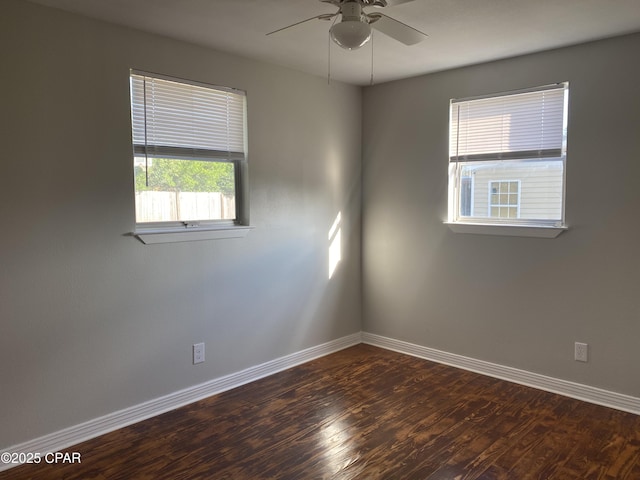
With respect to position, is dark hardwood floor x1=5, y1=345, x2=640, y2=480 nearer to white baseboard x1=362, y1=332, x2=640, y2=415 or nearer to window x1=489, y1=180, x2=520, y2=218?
white baseboard x1=362, y1=332, x2=640, y2=415

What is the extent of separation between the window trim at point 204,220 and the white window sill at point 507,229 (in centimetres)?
166

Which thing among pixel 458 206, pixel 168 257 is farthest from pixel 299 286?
pixel 458 206

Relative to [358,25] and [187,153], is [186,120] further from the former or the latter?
[358,25]

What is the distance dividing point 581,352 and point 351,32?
2645 mm

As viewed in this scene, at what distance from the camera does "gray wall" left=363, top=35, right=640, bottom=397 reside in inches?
118

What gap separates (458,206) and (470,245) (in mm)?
351

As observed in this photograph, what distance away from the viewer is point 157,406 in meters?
3.01

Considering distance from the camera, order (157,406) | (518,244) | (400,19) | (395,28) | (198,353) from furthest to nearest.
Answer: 1. (518,244)
2. (198,353)
3. (157,406)
4. (400,19)
5. (395,28)

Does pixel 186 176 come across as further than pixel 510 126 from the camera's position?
No

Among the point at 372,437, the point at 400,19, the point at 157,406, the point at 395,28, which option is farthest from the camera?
the point at 157,406

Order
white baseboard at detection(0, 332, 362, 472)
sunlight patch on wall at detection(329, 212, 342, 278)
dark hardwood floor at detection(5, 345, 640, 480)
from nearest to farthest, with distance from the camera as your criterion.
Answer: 1. dark hardwood floor at detection(5, 345, 640, 480)
2. white baseboard at detection(0, 332, 362, 472)
3. sunlight patch on wall at detection(329, 212, 342, 278)

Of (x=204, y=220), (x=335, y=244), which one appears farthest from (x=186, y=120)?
(x=335, y=244)

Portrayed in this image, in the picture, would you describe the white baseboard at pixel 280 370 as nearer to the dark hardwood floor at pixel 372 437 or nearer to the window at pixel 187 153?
the dark hardwood floor at pixel 372 437

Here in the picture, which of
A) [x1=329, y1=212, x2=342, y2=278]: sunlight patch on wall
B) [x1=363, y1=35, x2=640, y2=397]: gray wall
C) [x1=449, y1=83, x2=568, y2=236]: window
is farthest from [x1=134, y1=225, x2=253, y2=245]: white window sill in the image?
[x1=449, y1=83, x2=568, y2=236]: window
